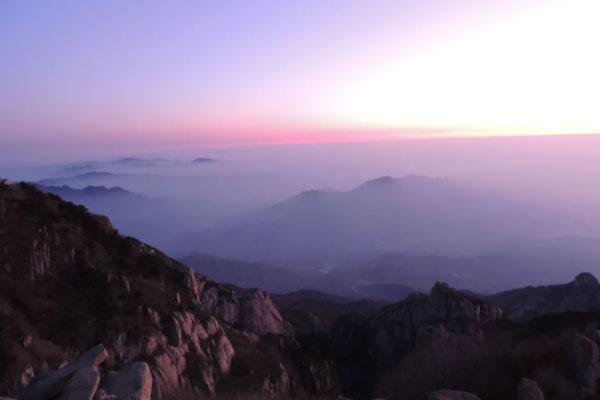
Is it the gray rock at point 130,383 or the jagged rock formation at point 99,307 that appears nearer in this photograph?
the gray rock at point 130,383

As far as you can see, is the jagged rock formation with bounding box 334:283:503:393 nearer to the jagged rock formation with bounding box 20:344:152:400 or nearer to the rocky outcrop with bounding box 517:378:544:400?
the rocky outcrop with bounding box 517:378:544:400

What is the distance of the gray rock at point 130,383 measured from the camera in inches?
342

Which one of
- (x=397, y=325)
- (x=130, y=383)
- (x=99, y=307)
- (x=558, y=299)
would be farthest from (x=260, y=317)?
(x=130, y=383)

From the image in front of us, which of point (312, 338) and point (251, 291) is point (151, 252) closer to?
point (251, 291)

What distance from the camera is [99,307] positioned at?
34.0 meters

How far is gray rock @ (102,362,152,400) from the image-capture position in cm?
870

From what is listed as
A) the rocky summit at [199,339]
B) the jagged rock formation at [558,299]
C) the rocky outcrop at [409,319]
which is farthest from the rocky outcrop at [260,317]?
the jagged rock formation at [558,299]

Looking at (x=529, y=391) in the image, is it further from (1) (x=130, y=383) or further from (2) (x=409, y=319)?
(2) (x=409, y=319)

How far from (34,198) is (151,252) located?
11.9m

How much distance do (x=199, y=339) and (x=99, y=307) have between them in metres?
8.53

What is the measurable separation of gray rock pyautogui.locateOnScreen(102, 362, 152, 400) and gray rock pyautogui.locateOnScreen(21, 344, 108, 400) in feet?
0.97

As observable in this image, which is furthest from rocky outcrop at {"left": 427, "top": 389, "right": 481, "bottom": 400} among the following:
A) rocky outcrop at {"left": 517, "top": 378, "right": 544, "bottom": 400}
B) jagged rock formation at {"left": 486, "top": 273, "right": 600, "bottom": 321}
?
jagged rock formation at {"left": 486, "top": 273, "right": 600, "bottom": 321}

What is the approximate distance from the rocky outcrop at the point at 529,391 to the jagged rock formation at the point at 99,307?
1535cm

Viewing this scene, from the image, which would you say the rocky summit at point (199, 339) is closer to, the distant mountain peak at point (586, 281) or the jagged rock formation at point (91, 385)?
the jagged rock formation at point (91, 385)
